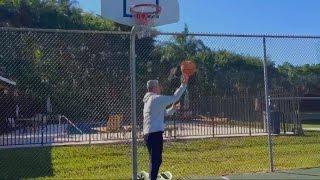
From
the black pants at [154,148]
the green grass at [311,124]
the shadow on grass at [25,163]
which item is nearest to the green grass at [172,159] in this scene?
the shadow on grass at [25,163]

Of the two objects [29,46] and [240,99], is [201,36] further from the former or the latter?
[240,99]

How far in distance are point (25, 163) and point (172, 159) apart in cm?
367

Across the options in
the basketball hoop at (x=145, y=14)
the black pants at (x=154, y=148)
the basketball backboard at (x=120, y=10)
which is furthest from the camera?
the basketball backboard at (x=120, y=10)

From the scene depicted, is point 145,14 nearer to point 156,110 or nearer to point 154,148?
point 156,110

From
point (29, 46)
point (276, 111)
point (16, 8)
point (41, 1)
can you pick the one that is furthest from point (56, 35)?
point (41, 1)

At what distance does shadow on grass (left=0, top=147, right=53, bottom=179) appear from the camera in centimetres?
1165

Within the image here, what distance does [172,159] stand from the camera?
547 inches

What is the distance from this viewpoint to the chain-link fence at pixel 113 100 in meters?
10.8

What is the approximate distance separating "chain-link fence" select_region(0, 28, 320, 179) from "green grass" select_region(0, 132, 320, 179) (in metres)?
0.03

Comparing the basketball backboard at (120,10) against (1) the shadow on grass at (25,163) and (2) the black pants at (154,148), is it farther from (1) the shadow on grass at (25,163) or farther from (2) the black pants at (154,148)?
(1) the shadow on grass at (25,163)

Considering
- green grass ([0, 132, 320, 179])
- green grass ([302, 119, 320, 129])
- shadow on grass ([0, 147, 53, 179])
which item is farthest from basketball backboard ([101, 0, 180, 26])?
green grass ([302, 119, 320, 129])

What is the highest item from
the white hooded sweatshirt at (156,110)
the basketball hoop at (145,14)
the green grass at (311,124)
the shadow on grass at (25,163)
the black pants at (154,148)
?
the basketball hoop at (145,14)

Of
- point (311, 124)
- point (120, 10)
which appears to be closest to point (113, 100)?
point (120, 10)

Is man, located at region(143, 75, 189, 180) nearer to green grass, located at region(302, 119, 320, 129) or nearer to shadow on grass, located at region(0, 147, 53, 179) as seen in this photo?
shadow on grass, located at region(0, 147, 53, 179)
